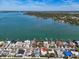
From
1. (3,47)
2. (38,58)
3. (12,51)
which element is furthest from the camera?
(3,47)

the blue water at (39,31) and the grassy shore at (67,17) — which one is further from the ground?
the grassy shore at (67,17)

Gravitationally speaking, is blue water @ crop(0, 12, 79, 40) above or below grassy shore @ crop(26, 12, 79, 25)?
below

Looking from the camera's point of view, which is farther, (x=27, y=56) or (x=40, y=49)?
(x=40, y=49)

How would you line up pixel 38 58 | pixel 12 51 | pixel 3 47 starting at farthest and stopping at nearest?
pixel 3 47 < pixel 12 51 < pixel 38 58

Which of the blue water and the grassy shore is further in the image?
the grassy shore

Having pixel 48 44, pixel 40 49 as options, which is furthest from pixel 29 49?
pixel 48 44

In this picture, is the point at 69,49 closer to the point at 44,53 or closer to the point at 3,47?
the point at 44,53

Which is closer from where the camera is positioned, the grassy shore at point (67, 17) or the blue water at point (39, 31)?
the blue water at point (39, 31)

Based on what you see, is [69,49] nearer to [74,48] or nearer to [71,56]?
[74,48]

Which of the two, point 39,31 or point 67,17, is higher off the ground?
point 67,17

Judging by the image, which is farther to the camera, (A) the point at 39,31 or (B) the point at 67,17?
(B) the point at 67,17
